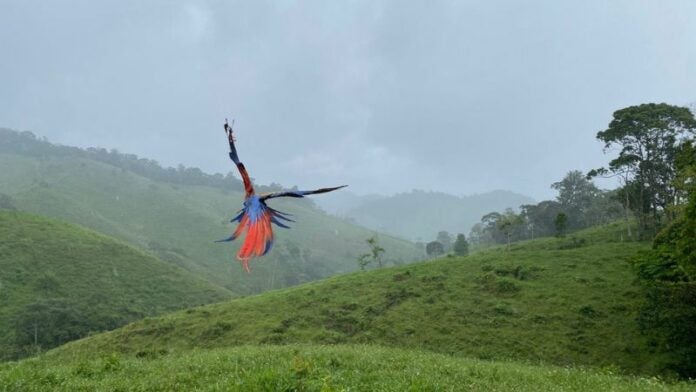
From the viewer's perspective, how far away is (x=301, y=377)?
14289mm

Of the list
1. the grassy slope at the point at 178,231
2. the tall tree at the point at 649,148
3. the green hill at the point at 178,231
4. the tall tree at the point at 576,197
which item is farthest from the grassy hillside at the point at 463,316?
the grassy slope at the point at 178,231

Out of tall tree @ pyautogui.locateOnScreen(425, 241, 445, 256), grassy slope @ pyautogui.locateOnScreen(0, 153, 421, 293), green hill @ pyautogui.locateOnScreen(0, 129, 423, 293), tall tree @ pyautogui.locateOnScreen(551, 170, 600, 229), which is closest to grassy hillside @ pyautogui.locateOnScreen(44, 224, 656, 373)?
tall tree @ pyautogui.locateOnScreen(551, 170, 600, 229)

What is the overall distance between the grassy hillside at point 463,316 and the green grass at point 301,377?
14.1 m

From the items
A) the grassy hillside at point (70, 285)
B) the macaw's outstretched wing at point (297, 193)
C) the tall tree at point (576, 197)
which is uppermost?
the tall tree at point (576, 197)

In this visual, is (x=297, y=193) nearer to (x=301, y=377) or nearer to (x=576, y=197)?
(x=301, y=377)

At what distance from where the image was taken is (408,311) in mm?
39625

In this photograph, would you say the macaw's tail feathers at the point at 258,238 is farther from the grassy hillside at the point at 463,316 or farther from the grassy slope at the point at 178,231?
the grassy slope at the point at 178,231

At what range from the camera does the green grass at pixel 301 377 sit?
1353 cm

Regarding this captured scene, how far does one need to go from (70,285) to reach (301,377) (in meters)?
65.5

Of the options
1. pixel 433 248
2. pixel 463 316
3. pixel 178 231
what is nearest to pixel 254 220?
pixel 463 316

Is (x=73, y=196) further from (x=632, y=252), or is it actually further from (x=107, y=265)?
(x=632, y=252)

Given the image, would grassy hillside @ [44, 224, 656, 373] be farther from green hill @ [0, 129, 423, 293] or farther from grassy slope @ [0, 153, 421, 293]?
grassy slope @ [0, 153, 421, 293]

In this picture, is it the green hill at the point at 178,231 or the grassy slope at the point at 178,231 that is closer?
the green hill at the point at 178,231

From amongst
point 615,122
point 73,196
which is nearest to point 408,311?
point 615,122
